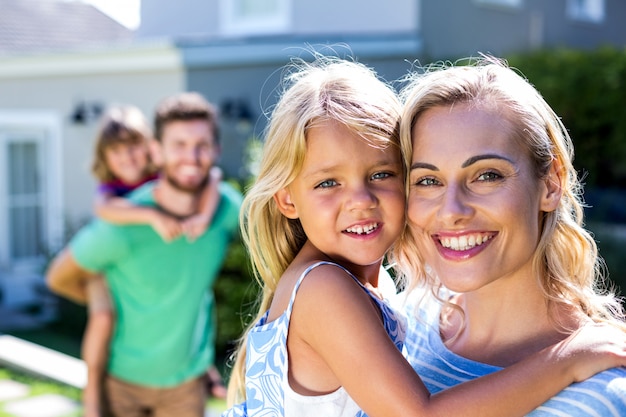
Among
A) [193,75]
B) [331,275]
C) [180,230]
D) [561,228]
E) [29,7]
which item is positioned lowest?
[180,230]

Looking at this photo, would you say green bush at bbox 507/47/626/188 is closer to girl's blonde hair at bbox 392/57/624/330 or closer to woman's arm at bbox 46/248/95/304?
woman's arm at bbox 46/248/95/304

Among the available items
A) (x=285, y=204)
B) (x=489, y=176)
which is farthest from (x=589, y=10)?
(x=489, y=176)

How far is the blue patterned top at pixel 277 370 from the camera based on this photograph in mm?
1904

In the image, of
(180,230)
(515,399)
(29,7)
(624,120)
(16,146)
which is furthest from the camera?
(29,7)

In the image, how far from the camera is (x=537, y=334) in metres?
1.75

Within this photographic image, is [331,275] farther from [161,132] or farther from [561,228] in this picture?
[161,132]

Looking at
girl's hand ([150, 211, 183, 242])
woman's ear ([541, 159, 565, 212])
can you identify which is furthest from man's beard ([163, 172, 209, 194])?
woman's ear ([541, 159, 565, 212])

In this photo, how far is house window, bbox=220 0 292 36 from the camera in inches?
471

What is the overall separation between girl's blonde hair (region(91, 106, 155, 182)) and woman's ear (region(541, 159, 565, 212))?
13.5 ft

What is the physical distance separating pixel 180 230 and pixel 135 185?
1386mm

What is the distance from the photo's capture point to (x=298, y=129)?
2025mm

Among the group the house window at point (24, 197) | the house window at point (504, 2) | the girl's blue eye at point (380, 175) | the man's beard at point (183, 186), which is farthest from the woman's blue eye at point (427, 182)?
the house window at point (24, 197)

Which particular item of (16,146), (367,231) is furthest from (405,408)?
(16,146)

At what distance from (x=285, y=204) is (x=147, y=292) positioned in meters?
2.44
